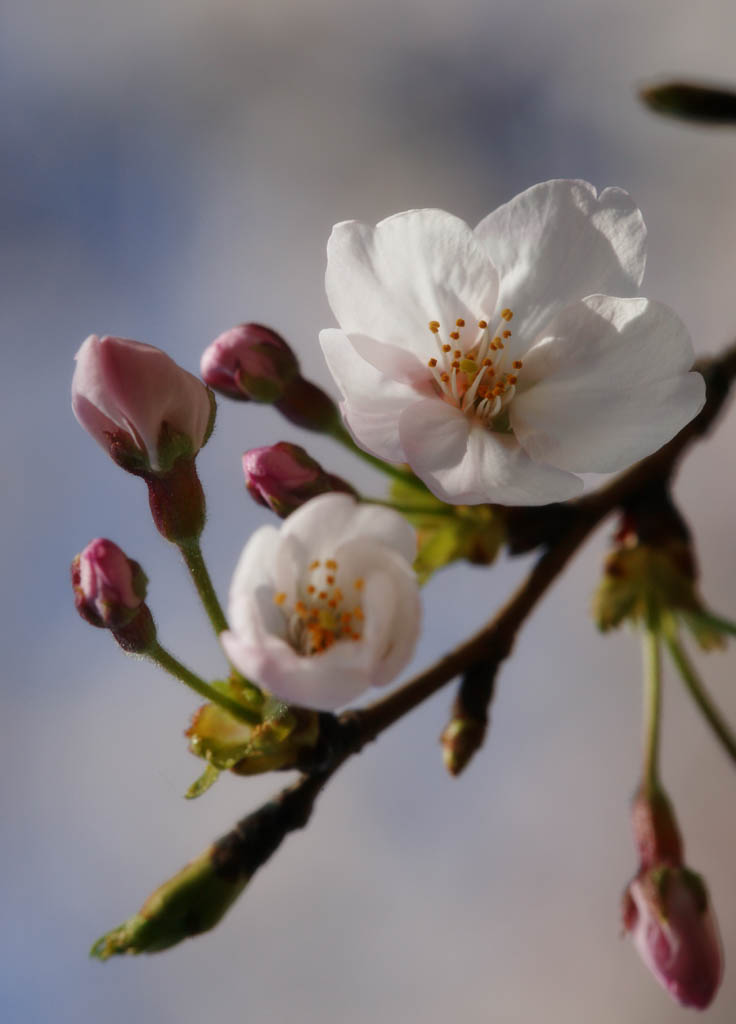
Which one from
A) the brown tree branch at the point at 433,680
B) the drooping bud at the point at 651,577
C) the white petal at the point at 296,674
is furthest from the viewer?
the drooping bud at the point at 651,577

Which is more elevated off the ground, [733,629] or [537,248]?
[537,248]

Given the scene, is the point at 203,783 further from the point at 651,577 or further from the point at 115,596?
the point at 651,577

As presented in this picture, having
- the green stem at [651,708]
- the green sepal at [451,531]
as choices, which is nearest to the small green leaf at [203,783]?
the green sepal at [451,531]

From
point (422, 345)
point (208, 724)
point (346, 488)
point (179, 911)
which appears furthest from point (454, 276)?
point (179, 911)

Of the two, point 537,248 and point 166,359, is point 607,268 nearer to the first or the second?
point 537,248

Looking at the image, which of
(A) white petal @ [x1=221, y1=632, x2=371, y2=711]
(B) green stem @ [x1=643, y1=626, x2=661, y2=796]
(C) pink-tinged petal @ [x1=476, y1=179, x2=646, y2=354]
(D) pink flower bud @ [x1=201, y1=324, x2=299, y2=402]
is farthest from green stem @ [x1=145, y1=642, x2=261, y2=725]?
(B) green stem @ [x1=643, y1=626, x2=661, y2=796]

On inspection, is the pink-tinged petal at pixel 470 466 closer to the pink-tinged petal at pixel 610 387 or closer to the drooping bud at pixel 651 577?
the pink-tinged petal at pixel 610 387
